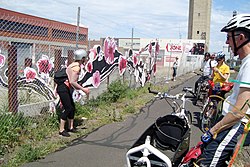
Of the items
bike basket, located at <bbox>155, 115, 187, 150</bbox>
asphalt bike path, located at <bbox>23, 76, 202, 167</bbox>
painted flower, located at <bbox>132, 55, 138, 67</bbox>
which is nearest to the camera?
bike basket, located at <bbox>155, 115, 187, 150</bbox>

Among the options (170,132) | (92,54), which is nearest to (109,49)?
(92,54)

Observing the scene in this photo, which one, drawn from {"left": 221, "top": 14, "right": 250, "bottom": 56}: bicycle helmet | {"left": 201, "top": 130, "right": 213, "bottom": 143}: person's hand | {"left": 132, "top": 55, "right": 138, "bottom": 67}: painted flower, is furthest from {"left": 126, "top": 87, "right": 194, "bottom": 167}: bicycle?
{"left": 132, "top": 55, "right": 138, "bottom": 67}: painted flower

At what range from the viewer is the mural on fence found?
20.7 feet

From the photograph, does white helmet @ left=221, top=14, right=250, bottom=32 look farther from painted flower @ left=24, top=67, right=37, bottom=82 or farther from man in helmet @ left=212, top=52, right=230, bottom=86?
man in helmet @ left=212, top=52, right=230, bottom=86

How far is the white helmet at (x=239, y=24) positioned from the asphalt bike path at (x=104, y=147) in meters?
2.48

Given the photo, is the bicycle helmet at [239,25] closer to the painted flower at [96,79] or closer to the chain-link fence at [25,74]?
the chain-link fence at [25,74]

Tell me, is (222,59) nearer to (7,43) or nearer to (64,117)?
(64,117)

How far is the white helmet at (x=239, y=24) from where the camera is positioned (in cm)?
240

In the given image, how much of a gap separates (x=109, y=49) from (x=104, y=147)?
506cm

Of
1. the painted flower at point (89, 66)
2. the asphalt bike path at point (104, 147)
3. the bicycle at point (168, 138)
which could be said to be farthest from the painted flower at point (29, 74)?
the bicycle at point (168, 138)

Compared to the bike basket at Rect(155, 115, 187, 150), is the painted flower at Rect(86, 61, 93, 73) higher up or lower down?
higher up

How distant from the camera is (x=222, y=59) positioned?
7.45 metres

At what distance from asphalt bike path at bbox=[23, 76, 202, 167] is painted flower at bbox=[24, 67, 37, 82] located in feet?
5.91

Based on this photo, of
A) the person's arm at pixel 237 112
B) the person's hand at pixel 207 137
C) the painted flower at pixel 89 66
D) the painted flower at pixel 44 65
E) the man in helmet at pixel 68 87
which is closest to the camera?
the person's arm at pixel 237 112
